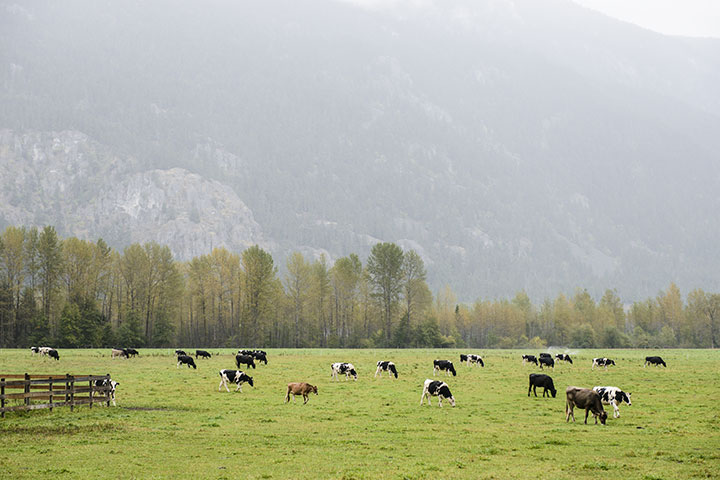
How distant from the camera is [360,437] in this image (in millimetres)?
22891

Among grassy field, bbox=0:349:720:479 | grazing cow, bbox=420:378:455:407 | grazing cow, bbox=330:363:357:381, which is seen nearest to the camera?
grassy field, bbox=0:349:720:479

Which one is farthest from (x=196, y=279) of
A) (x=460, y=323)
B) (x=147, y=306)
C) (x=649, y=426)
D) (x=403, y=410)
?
(x=649, y=426)

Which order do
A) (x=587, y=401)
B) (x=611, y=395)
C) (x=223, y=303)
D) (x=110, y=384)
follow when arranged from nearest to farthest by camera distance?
(x=587, y=401) < (x=110, y=384) < (x=611, y=395) < (x=223, y=303)

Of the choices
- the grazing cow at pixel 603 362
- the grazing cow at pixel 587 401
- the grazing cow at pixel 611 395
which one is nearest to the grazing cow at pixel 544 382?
the grazing cow at pixel 611 395

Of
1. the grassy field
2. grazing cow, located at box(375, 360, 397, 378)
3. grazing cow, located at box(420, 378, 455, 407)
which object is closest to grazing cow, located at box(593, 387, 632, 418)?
the grassy field

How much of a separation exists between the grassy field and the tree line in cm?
6993

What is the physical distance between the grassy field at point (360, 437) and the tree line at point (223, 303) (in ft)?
229

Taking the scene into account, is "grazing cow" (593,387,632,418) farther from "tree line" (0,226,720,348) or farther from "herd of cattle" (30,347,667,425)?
"tree line" (0,226,720,348)

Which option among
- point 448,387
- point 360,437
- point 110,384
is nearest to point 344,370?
point 448,387

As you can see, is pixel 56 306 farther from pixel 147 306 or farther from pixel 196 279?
pixel 196 279

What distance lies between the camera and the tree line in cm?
9961

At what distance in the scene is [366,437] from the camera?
75.2ft

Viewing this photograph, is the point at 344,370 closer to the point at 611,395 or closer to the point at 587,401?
the point at 611,395

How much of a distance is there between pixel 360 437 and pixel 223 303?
4265 inches
